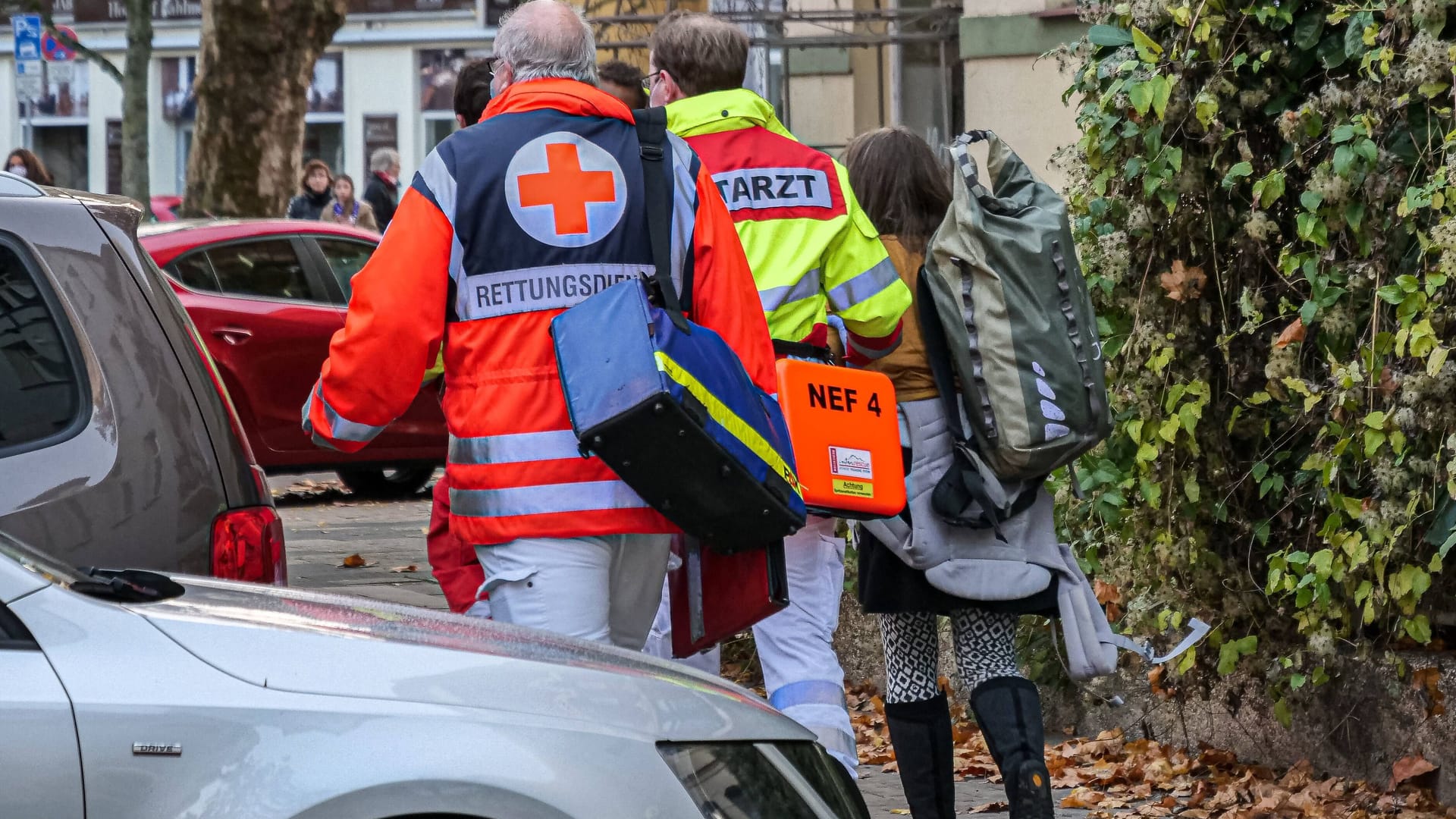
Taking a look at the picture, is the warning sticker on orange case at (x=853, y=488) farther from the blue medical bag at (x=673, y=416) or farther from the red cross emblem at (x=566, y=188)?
the red cross emblem at (x=566, y=188)

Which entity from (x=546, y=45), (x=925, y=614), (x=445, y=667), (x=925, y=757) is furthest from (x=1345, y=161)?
(x=445, y=667)

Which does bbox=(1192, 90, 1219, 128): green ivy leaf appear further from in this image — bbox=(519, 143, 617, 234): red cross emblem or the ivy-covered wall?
bbox=(519, 143, 617, 234): red cross emblem

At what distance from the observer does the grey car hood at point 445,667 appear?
2752 millimetres

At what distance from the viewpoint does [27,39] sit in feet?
66.4

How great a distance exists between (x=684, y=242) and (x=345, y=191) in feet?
→ 49.8

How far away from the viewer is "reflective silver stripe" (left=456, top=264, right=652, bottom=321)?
383 centimetres

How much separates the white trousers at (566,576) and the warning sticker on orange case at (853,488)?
50cm

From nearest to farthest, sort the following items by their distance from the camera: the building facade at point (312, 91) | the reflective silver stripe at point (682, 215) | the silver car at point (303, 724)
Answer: the silver car at point (303, 724) < the reflective silver stripe at point (682, 215) < the building facade at point (312, 91)

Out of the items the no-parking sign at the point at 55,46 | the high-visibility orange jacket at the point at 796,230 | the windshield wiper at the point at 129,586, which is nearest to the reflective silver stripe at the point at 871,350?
the high-visibility orange jacket at the point at 796,230

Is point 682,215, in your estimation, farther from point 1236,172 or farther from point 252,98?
point 252,98

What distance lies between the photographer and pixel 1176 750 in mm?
5824

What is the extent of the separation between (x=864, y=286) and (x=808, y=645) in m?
0.83

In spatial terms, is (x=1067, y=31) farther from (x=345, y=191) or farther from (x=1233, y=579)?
(x=1233, y=579)

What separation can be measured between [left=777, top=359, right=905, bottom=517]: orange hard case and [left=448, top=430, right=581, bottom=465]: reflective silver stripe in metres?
0.68
